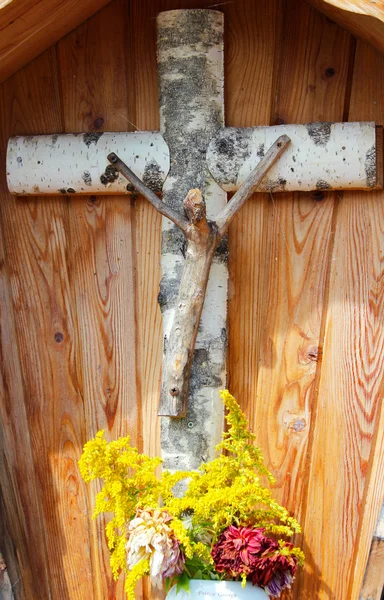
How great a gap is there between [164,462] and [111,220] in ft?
1.31

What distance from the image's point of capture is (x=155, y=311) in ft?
4.07

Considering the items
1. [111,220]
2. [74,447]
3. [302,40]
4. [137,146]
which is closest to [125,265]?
[111,220]

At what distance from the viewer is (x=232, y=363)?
1.22 m

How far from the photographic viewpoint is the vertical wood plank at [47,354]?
1.26 meters

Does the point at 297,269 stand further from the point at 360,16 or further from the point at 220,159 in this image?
the point at 360,16

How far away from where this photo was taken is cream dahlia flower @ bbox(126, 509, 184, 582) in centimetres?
99

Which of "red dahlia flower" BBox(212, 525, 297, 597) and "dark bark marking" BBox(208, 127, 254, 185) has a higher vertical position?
"dark bark marking" BBox(208, 127, 254, 185)

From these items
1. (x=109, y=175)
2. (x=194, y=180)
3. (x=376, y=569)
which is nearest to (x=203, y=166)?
(x=194, y=180)

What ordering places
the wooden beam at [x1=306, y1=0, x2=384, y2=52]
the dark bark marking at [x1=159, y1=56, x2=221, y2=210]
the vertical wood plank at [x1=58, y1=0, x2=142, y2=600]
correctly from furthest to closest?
1. the vertical wood plank at [x1=58, y1=0, x2=142, y2=600]
2. the dark bark marking at [x1=159, y1=56, x2=221, y2=210]
3. the wooden beam at [x1=306, y1=0, x2=384, y2=52]

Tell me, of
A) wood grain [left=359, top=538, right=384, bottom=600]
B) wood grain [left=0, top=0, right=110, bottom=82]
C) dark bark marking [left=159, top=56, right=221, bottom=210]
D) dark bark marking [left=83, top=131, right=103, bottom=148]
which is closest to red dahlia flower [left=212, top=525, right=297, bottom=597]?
wood grain [left=359, top=538, right=384, bottom=600]

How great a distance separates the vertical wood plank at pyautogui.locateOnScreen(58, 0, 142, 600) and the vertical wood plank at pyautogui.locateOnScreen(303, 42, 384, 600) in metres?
0.32

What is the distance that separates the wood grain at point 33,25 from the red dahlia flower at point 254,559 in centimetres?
74

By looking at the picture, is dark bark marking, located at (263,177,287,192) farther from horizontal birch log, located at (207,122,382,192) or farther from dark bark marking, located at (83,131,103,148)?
dark bark marking, located at (83,131,103,148)

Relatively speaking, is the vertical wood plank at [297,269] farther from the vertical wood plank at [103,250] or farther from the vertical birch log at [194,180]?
the vertical wood plank at [103,250]
